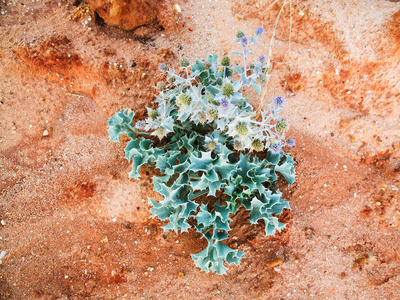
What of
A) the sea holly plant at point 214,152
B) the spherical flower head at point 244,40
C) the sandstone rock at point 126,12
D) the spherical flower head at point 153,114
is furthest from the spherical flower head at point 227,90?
the sandstone rock at point 126,12

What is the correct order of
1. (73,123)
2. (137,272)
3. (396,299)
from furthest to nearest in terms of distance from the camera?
1. (73,123)
2. (137,272)
3. (396,299)

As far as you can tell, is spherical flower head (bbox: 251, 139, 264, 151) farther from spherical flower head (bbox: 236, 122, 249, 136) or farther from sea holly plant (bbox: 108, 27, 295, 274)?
spherical flower head (bbox: 236, 122, 249, 136)

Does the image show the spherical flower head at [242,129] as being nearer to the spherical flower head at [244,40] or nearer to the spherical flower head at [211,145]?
the spherical flower head at [211,145]

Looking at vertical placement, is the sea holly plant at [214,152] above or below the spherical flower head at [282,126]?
below

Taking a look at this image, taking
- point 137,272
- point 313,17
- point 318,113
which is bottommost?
point 137,272

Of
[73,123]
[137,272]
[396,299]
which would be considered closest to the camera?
[396,299]

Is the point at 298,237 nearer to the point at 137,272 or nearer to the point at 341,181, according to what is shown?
the point at 341,181

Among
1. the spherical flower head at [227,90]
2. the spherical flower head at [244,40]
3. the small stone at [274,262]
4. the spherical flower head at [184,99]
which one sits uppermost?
the spherical flower head at [244,40]

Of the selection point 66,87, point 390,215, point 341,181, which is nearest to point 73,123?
point 66,87
